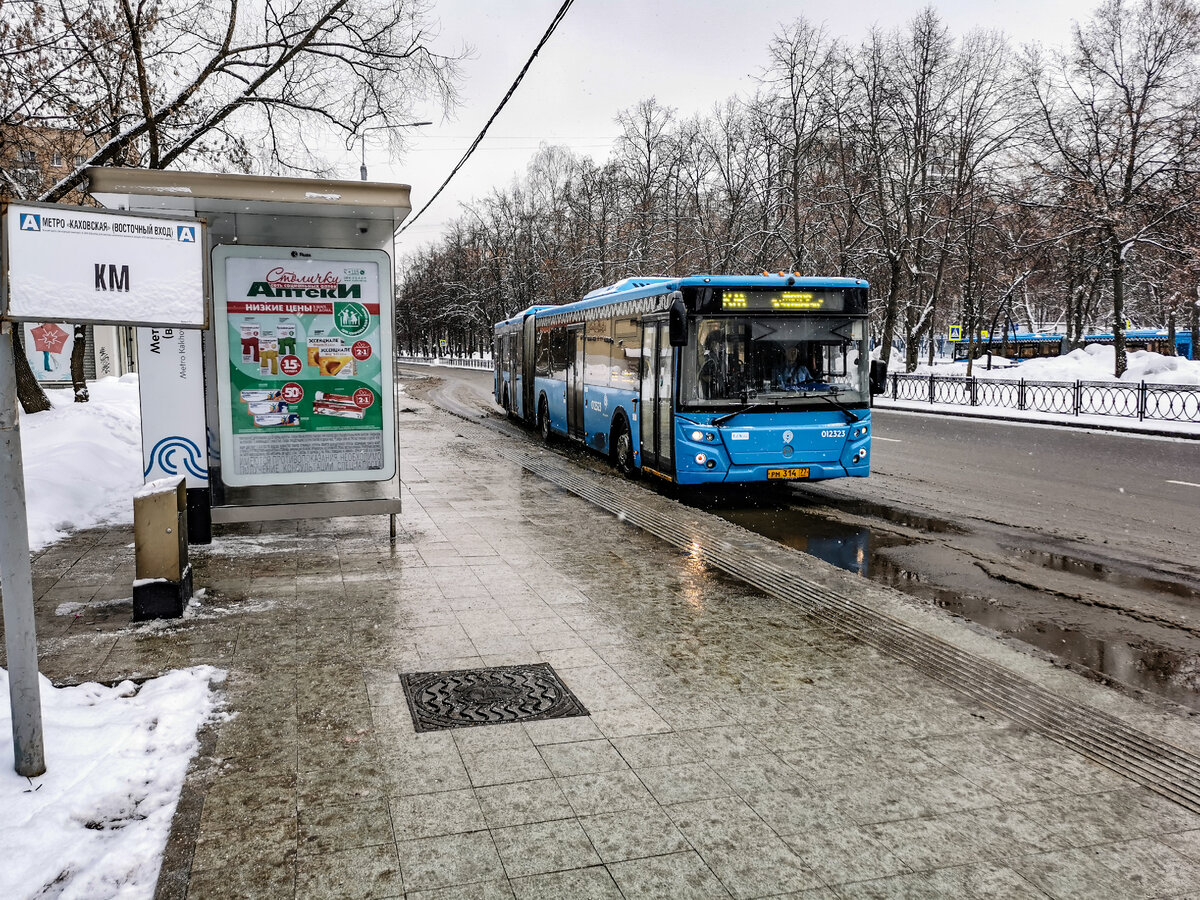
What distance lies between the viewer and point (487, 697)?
5.16 m

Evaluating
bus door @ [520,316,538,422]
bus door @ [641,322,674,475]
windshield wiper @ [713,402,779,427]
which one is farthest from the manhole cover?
bus door @ [520,316,538,422]

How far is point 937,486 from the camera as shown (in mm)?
13758

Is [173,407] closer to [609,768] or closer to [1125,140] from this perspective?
[609,768]

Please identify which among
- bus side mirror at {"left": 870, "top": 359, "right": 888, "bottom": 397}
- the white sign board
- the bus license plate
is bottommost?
the bus license plate

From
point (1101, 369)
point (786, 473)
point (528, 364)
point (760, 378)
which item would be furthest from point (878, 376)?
point (1101, 369)

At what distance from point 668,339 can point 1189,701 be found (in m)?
7.67

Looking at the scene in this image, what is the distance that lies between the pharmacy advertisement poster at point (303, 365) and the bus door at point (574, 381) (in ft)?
28.2

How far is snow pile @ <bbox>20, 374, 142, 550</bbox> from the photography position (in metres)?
9.92

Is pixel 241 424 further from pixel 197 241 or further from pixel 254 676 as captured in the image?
pixel 197 241

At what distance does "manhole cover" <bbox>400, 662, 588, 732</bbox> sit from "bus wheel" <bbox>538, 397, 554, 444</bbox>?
50.5 ft

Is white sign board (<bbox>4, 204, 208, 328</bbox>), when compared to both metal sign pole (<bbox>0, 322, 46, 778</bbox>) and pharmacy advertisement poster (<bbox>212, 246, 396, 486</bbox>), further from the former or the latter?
pharmacy advertisement poster (<bbox>212, 246, 396, 486</bbox>)

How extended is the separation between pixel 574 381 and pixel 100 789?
14.5 meters

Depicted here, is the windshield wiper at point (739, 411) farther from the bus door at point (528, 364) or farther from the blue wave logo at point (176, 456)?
the bus door at point (528, 364)

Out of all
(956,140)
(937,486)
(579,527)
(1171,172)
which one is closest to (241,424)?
(579,527)
